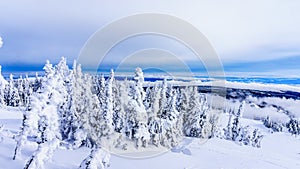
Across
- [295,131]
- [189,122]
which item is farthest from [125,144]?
[295,131]

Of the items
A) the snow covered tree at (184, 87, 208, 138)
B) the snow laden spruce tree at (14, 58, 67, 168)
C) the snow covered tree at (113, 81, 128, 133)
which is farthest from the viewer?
the snow covered tree at (184, 87, 208, 138)

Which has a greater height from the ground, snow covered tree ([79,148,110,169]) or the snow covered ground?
snow covered tree ([79,148,110,169])

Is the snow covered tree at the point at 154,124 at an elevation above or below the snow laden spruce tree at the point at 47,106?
below

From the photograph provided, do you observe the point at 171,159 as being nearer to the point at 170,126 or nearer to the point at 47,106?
the point at 170,126

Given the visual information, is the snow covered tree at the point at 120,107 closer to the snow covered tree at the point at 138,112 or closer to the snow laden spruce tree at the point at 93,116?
the snow laden spruce tree at the point at 93,116

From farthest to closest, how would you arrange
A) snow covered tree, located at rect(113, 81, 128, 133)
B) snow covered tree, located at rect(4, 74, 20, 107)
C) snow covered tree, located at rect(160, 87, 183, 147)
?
snow covered tree, located at rect(4, 74, 20, 107)
snow covered tree, located at rect(160, 87, 183, 147)
snow covered tree, located at rect(113, 81, 128, 133)

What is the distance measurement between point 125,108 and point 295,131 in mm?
153554

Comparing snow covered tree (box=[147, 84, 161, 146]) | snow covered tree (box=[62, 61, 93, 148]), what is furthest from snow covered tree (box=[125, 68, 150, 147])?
snow covered tree (box=[62, 61, 93, 148])

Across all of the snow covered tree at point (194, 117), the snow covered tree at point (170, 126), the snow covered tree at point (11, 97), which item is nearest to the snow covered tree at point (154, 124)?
the snow covered tree at point (170, 126)

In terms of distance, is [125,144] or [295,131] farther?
[295,131]

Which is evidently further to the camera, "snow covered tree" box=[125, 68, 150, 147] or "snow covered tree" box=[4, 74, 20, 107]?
"snow covered tree" box=[4, 74, 20, 107]

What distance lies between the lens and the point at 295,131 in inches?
6841

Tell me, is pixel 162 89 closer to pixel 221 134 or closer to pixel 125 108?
pixel 125 108

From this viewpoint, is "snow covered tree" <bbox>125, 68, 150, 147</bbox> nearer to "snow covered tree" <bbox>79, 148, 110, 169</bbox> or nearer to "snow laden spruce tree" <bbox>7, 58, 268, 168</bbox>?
"snow laden spruce tree" <bbox>7, 58, 268, 168</bbox>
